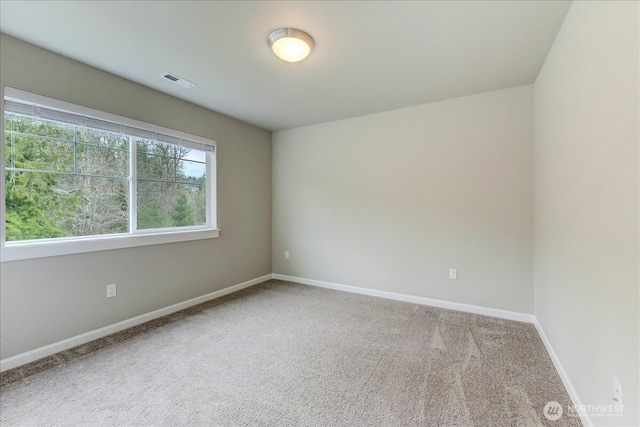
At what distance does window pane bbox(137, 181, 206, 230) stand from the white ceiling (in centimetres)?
108

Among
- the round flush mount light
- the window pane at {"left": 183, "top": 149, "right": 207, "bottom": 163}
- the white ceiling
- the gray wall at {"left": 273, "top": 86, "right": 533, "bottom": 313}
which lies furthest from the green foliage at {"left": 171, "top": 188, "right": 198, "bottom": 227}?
the round flush mount light

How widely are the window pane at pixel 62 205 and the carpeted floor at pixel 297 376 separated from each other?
3.39 feet

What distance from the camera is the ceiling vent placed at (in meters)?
2.68

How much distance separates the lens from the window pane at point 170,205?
9.89 feet

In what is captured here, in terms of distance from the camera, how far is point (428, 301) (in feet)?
11.3

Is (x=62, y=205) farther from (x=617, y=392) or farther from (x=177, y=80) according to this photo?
(x=617, y=392)

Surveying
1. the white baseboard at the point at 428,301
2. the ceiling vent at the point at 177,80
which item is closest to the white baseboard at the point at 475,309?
the white baseboard at the point at 428,301

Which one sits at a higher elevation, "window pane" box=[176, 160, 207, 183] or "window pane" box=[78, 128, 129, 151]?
"window pane" box=[78, 128, 129, 151]

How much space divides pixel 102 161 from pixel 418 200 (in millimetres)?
3465

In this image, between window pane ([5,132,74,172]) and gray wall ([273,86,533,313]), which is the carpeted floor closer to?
gray wall ([273,86,533,313])

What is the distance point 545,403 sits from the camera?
1718 mm

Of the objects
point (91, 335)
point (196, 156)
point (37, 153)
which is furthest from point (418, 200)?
point (37, 153)

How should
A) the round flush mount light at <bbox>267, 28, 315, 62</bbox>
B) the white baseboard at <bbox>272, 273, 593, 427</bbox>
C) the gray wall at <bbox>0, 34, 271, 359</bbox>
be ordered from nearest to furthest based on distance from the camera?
1. the white baseboard at <bbox>272, 273, 593, 427</bbox>
2. the round flush mount light at <bbox>267, 28, 315, 62</bbox>
3. the gray wall at <bbox>0, 34, 271, 359</bbox>

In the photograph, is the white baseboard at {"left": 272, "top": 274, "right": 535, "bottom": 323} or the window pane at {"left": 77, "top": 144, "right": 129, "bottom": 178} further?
the white baseboard at {"left": 272, "top": 274, "right": 535, "bottom": 323}
